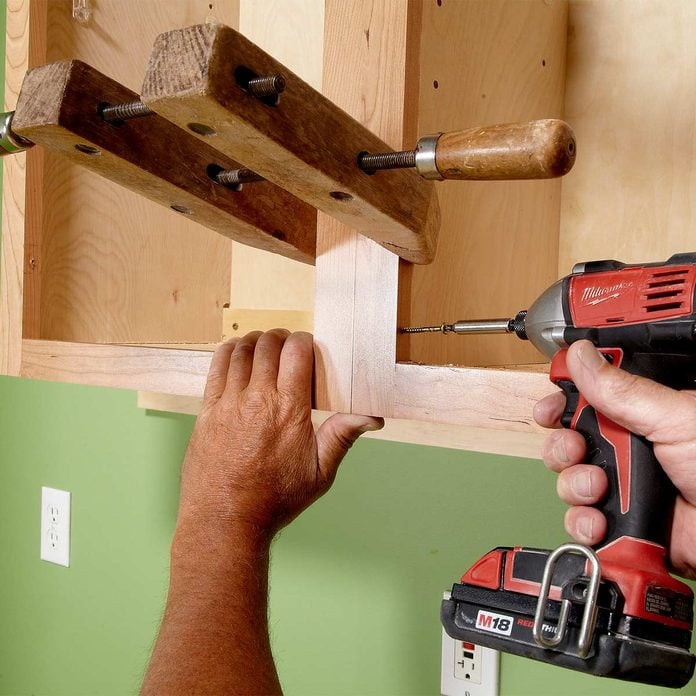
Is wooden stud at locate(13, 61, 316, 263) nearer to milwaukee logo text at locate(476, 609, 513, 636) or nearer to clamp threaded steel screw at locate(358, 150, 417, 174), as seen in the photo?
clamp threaded steel screw at locate(358, 150, 417, 174)

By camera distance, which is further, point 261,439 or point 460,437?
point 460,437

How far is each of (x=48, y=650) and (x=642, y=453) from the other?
3.97ft

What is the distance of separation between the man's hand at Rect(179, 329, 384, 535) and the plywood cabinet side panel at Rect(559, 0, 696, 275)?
0.36m

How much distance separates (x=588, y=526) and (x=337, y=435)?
0.21 meters

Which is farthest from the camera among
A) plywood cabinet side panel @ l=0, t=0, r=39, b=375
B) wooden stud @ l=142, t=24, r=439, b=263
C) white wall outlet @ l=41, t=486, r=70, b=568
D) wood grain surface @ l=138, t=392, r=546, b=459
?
white wall outlet @ l=41, t=486, r=70, b=568

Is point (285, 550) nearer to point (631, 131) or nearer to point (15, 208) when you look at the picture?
point (15, 208)

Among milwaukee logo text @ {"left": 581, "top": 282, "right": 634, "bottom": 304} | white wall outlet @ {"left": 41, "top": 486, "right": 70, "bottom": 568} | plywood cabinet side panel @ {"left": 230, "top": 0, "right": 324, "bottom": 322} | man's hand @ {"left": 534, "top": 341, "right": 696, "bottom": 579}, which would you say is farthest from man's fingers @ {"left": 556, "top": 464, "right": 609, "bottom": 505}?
white wall outlet @ {"left": 41, "top": 486, "right": 70, "bottom": 568}

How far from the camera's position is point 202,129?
1.37ft

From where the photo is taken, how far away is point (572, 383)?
49 cm

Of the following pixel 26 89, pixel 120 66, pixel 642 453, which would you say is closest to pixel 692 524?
pixel 642 453

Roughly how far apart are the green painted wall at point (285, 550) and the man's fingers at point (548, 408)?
0.40m

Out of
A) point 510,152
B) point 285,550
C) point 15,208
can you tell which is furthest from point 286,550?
point 510,152

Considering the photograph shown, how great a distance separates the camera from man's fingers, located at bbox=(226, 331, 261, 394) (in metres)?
0.62

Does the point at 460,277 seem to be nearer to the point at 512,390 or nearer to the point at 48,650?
the point at 512,390
